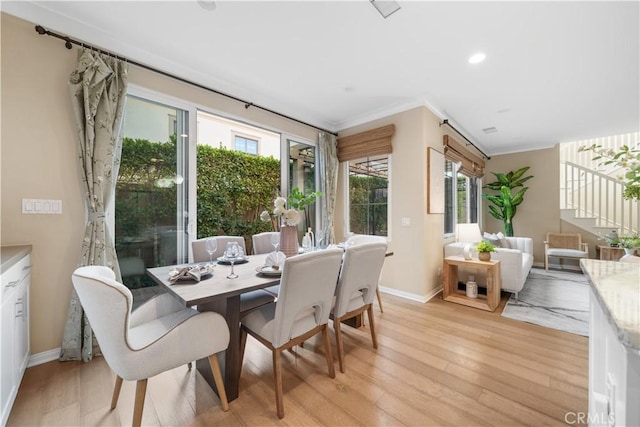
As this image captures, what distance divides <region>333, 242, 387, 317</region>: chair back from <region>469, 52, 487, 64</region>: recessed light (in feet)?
6.83

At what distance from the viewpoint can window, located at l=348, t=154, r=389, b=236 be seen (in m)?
3.88

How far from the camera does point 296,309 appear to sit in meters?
1.50

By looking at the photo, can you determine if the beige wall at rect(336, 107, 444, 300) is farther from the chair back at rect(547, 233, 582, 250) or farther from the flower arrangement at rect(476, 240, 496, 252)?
the chair back at rect(547, 233, 582, 250)

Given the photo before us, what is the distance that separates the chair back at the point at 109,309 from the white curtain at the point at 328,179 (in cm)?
309

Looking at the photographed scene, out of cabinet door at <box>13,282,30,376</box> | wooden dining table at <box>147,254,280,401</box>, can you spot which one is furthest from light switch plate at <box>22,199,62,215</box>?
wooden dining table at <box>147,254,280,401</box>

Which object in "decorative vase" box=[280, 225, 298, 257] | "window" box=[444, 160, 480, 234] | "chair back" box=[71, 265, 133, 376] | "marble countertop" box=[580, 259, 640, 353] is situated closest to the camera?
"marble countertop" box=[580, 259, 640, 353]

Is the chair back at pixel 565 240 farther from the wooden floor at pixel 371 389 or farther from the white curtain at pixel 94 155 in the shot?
the white curtain at pixel 94 155

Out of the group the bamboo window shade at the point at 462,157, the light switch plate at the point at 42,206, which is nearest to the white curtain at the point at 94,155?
the light switch plate at the point at 42,206

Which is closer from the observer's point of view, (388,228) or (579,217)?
(388,228)

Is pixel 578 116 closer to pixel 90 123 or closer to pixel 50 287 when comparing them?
pixel 90 123

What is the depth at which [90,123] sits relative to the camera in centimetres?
202

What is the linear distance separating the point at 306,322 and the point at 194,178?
6.75 ft

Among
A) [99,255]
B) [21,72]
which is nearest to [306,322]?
[99,255]

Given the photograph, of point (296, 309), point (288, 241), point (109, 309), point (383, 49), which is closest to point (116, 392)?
point (109, 309)
